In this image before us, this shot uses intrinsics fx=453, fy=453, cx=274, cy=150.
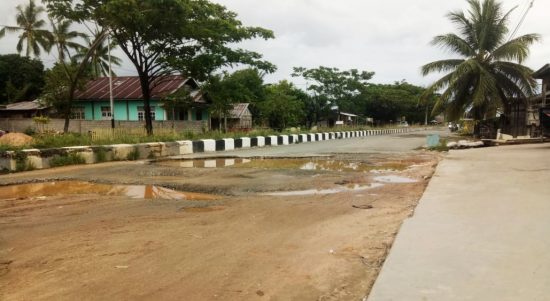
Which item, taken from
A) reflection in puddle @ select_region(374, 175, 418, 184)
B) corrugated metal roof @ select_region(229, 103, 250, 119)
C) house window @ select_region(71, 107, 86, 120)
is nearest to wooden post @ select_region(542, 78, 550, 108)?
reflection in puddle @ select_region(374, 175, 418, 184)

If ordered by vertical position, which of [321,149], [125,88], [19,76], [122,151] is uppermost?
[19,76]

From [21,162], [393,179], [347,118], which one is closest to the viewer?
[393,179]

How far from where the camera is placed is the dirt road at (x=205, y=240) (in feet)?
9.14

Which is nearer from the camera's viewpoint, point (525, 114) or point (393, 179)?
point (393, 179)

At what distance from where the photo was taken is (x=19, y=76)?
4891cm

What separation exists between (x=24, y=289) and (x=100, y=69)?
178ft

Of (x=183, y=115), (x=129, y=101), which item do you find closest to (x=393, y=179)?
(x=129, y=101)

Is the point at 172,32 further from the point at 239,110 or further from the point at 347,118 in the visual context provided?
the point at 347,118

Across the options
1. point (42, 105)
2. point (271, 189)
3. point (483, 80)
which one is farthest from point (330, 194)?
point (42, 105)

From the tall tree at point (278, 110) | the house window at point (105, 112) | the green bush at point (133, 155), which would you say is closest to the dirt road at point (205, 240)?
the green bush at point (133, 155)

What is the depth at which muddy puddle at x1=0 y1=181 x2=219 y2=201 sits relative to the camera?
19.7ft

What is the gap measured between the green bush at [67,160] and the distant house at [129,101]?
21.9 meters

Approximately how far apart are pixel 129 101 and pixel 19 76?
22.2 metres

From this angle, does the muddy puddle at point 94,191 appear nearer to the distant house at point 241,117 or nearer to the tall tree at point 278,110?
the tall tree at point 278,110
